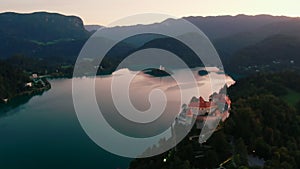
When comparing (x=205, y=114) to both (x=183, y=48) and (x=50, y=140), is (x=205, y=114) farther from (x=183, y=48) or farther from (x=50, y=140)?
(x=183, y=48)

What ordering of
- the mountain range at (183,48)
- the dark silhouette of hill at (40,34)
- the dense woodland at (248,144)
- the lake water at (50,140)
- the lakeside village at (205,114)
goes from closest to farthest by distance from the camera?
1. the dense woodland at (248,144)
2. the lakeside village at (205,114)
3. the lake water at (50,140)
4. the mountain range at (183,48)
5. the dark silhouette of hill at (40,34)

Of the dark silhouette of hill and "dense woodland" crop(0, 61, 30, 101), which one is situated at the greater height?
"dense woodland" crop(0, 61, 30, 101)

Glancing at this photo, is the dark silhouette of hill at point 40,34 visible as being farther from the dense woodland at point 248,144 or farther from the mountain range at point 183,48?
the dense woodland at point 248,144

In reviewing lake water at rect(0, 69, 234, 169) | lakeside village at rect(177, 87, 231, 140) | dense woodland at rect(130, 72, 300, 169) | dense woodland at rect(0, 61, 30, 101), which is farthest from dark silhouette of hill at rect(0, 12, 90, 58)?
dense woodland at rect(130, 72, 300, 169)

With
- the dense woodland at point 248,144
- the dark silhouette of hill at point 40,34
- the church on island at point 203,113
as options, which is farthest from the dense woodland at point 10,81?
the dark silhouette of hill at point 40,34

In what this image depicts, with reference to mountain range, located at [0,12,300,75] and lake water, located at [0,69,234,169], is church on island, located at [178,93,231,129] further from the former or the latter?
mountain range, located at [0,12,300,75]
